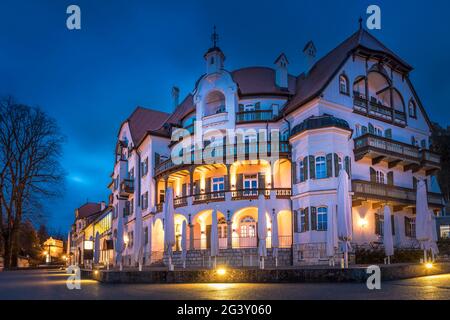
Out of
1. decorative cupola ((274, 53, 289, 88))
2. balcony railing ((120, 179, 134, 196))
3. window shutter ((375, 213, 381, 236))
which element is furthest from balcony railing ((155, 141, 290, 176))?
balcony railing ((120, 179, 134, 196))

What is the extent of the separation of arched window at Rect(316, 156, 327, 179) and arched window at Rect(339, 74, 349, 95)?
536cm

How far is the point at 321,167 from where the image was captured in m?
30.5

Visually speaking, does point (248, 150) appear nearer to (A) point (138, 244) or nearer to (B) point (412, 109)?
(A) point (138, 244)

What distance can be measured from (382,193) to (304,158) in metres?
5.58

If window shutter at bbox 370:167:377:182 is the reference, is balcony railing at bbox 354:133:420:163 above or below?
above

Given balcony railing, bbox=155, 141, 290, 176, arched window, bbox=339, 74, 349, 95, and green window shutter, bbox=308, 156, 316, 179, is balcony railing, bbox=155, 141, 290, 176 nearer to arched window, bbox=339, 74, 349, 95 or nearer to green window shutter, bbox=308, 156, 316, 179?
green window shutter, bbox=308, 156, 316, 179

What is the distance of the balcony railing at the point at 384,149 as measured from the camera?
3122 cm

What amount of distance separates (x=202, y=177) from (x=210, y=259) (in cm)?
910

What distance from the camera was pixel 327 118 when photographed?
99.5 feet

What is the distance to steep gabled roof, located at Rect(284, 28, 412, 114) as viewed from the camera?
3231 cm

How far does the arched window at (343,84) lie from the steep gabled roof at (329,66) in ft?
2.73

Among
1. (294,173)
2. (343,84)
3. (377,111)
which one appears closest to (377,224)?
(294,173)

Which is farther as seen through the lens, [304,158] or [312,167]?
[304,158]

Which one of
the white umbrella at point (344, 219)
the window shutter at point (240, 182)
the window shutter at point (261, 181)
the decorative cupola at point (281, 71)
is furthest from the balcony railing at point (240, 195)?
the white umbrella at point (344, 219)
